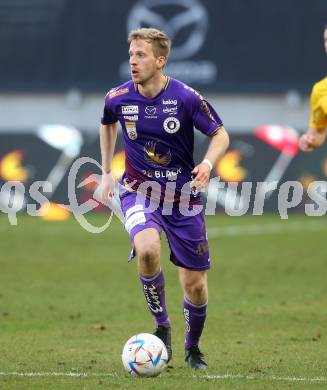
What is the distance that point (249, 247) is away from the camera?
65.1ft

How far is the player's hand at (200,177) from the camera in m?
7.83

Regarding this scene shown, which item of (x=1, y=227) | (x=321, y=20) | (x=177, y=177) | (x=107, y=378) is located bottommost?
(x=1, y=227)

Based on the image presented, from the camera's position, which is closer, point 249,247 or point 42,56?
point 249,247

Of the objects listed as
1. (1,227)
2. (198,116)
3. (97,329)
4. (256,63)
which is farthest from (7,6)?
(198,116)

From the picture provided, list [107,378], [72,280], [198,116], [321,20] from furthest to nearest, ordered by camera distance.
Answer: [321,20], [72,280], [198,116], [107,378]

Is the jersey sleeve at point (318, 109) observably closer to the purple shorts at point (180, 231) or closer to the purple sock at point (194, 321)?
the purple shorts at point (180, 231)

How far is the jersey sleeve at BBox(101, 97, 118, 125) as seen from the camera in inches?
336

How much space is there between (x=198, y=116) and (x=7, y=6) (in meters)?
24.1

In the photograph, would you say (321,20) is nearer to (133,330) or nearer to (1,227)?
(1,227)

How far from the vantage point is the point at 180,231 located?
8.24 m

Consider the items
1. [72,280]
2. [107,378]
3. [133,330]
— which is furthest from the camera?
[72,280]

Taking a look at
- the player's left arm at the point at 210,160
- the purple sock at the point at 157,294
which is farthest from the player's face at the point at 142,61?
the purple sock at the point at 157,294

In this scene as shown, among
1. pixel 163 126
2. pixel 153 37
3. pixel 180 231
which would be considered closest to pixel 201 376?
pixel 180 231

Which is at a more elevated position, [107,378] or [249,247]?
[107,378]
